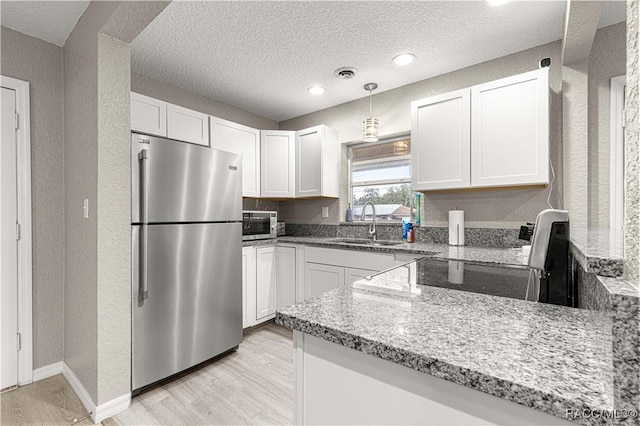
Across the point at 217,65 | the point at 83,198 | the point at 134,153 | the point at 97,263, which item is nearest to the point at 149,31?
the point at 217,65

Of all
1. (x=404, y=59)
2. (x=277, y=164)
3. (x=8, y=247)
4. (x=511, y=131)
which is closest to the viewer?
(x=8, y=247)

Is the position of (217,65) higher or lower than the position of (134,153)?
higher

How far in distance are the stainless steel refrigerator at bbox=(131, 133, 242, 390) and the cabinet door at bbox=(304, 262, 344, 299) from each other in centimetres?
67

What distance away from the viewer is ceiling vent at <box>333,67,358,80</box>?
2.61m

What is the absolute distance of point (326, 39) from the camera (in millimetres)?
2182

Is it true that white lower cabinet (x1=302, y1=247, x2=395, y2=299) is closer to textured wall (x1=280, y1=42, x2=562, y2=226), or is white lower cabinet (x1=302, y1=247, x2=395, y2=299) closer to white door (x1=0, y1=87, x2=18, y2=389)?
textured wall (x1=280, y1=42, x2=562, y2=226)

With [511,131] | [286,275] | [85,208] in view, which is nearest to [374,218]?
[286,275]

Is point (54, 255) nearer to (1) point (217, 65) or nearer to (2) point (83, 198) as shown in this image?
(2) point (83, 198)

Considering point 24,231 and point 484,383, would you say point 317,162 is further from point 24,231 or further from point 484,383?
point 484,383

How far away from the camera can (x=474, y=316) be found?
0.70 meters

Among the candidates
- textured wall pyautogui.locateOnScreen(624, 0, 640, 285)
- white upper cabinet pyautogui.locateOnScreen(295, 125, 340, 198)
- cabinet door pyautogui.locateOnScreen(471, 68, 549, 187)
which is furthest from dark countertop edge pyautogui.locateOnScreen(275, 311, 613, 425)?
white upper cabinet pyautogui.locateOnScreen(295, 125, 340, 198)

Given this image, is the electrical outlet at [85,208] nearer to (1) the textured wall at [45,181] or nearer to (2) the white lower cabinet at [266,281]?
(1) the textured wall at [45,181]

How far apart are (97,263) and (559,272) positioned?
2124 millimetres

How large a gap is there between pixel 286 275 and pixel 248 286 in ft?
1.34
